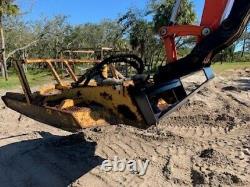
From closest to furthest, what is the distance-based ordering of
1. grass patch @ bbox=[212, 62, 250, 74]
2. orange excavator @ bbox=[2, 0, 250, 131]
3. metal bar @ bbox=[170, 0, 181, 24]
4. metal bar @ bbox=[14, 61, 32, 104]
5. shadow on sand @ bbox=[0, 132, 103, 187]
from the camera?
orange excavator @ bbox=[2, 0, 250, 131], metal bar @ bbox=[170, 0, 181, 24], metal bar @ bbox=[14, 61, 32, 104], shadow on sand @ bbox=[0, 132, 103, 187], grass patch @ bbox=[212, 62, 250, 74]

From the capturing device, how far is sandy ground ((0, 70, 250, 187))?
4.64 meters

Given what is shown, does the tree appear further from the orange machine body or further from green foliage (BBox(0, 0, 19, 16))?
the orange machine body

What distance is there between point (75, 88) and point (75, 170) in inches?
47.4

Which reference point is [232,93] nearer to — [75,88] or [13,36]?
[75,88]

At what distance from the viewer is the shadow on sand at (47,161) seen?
480 cm

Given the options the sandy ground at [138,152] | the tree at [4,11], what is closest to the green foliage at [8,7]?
the tree at [4,11]

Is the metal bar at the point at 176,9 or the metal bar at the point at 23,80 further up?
the metal bar at the point at 176,9

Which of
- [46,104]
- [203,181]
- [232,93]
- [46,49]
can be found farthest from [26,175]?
[46,49]

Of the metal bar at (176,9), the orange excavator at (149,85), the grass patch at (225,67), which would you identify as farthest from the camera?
the grass patch at (225,67)

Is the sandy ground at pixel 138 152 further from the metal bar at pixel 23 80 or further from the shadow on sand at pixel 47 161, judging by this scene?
the metal bar at pixel 23 80

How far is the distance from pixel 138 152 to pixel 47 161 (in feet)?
4.19

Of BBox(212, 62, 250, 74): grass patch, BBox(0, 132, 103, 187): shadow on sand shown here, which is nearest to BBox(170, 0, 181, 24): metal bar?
BBox(0, 132, 103, 187): shadow on sand

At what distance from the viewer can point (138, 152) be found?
18.4 feet

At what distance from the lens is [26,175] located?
194 inches
